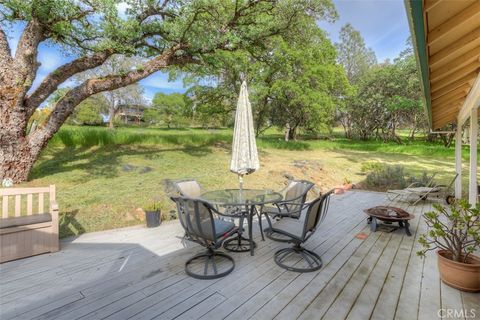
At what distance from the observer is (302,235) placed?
2.94m

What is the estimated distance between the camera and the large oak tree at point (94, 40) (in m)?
5.62

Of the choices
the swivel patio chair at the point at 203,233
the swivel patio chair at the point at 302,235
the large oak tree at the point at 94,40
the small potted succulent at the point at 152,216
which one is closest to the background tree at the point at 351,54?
the large oak tree at the point at 94,40

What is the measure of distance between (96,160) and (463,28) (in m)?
8.60

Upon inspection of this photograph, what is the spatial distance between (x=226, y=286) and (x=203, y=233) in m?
0.61

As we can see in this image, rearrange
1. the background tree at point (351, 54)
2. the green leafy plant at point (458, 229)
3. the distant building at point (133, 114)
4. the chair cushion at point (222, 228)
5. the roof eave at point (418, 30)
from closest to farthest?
the roof eave at point (418, 30) < the green leafy plant at point (458, 229) < the chair cushion at point (222, 228) < the background tree at point (351, 54) < the distant building at point (133, 114)

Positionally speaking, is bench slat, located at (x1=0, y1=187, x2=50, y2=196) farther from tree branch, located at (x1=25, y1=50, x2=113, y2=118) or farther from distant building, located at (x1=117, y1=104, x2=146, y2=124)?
distant building, located at (x1=117, y1=104, x2=146, y2=124)

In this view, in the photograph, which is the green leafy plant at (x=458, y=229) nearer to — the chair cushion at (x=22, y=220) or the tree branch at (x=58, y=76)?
the chair cushion at (x=22, y=220)

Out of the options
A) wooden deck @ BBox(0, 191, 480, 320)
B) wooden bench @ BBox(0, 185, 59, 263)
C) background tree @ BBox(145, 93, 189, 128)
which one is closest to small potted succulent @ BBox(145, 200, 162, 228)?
wooden deck @ BBox(0, 191, 480, 320)

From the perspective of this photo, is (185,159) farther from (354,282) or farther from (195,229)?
(354,282)

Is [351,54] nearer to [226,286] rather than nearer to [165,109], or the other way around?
[165,109]

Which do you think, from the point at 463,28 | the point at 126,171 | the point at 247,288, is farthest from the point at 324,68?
the point at 247,288

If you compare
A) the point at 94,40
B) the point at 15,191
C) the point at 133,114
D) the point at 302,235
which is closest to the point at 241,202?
the point at 302,235

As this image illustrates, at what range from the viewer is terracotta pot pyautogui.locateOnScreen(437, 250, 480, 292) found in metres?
2.49

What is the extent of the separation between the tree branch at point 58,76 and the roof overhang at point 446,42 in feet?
23.9
